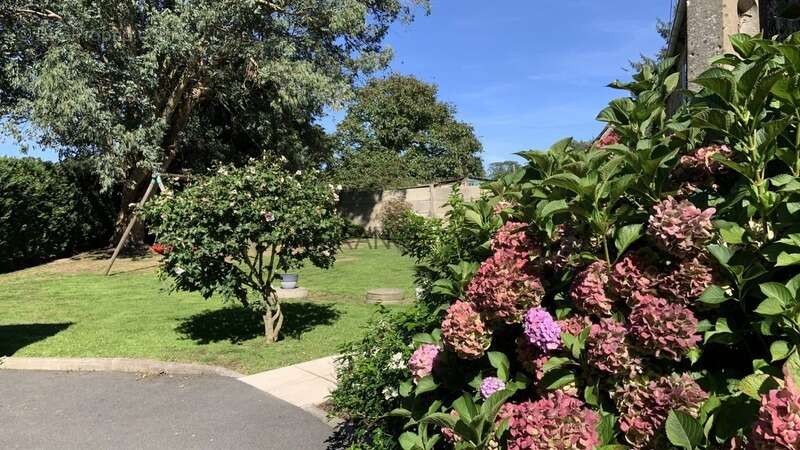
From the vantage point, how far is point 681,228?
155 cm

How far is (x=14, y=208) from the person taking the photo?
14.4 meters

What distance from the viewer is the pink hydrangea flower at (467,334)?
6.22 feet

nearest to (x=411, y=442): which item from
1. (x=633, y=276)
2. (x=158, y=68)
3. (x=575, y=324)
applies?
(x=575, y=324)

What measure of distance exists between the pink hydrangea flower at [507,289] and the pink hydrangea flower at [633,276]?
10.0 inches

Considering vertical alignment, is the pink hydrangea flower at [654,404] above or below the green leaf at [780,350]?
below

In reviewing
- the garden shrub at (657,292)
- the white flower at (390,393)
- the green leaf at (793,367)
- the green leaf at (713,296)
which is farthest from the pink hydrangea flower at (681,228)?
the white flower at (390,393)

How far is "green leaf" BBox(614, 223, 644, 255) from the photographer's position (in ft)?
5.43

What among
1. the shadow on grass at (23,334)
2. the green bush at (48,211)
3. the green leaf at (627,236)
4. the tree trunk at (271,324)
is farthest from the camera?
the green bush at (48,211)

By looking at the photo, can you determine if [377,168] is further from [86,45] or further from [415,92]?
[86,45]

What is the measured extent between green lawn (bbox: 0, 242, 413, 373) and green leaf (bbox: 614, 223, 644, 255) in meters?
4.70

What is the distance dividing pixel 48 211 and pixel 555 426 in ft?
57.3

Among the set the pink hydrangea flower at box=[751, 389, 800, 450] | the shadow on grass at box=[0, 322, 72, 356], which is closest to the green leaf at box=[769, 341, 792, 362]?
the pink hydrangea flower at box=[751, 389, 800, 450]

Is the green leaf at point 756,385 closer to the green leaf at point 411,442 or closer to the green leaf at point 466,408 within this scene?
the green leaf at point 466,408

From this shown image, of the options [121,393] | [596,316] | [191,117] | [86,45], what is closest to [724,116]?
[596,316]
